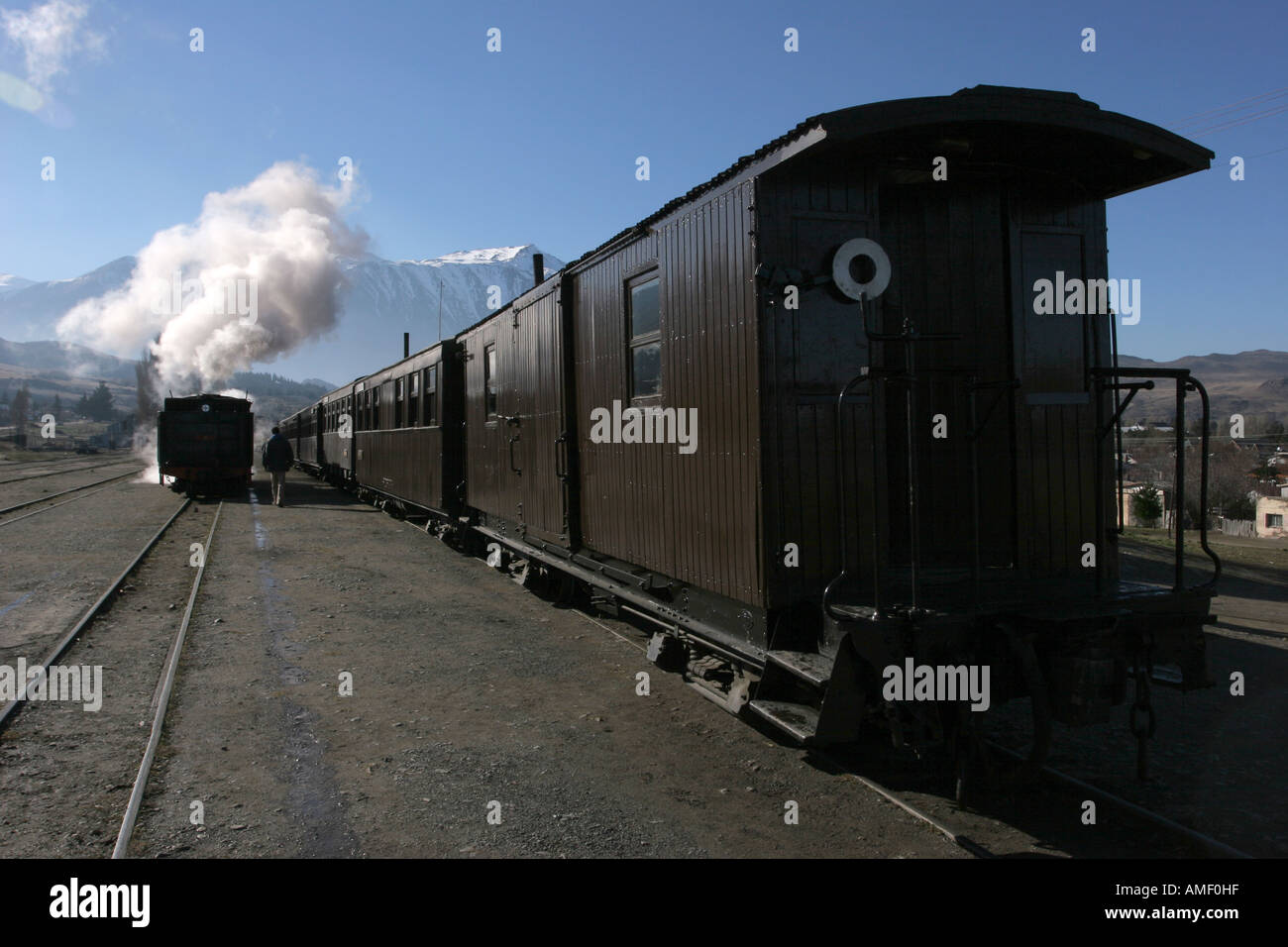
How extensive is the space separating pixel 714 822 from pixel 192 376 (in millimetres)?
37993

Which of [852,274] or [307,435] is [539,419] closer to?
[852,274]

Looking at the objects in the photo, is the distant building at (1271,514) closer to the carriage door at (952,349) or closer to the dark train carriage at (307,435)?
the dark train carriage at (307,435)

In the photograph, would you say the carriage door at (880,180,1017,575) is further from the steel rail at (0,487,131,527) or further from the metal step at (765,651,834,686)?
the steel rail at (0,487,131,527)

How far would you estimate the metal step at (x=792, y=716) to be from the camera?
13.9ft

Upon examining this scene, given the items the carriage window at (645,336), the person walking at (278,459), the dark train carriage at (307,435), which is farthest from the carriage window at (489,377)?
the dark train carriage at (307,435)

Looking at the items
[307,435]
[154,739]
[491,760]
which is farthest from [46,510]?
[491,760]

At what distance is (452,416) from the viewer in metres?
12.8

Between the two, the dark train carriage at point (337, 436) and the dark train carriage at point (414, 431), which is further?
the dark train carriage at point (337, 436)

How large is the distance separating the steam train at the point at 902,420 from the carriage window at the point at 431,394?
25.0 feet

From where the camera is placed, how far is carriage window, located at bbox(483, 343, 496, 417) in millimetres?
10531

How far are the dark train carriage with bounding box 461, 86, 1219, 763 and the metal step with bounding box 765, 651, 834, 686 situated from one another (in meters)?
0.02

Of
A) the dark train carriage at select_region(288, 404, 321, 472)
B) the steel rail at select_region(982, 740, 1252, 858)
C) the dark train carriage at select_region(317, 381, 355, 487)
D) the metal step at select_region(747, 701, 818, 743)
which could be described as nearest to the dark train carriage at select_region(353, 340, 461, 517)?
the dark train carriage at select_region(317, 381, 355, 487)

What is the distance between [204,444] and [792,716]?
22777mm
